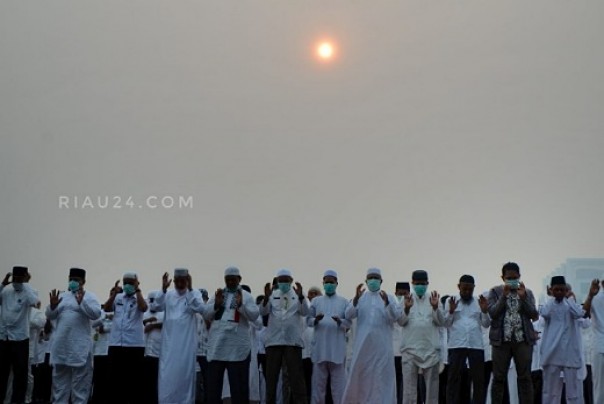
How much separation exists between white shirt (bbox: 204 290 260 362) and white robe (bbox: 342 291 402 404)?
51.7 inches

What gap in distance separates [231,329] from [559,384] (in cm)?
383

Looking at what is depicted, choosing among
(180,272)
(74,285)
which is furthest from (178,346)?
(74,285)

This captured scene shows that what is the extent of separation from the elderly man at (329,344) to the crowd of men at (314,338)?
0.05 ft

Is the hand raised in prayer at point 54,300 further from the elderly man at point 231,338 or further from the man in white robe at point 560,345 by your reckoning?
the man in white robe at point 560,345

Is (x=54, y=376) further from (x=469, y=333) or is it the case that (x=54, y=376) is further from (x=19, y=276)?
(x=469, y=333)

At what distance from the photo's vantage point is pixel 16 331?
10.9m

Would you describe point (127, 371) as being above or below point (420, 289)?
below

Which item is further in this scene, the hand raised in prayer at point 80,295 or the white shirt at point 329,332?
the white shirt at point 329,332

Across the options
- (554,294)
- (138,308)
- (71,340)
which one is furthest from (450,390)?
(71,340)

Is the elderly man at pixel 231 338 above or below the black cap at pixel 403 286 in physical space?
below

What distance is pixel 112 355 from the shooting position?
34.6 ft

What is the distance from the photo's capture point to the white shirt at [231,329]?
9711 mm

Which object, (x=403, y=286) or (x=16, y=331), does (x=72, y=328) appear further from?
(x=403, y=286)

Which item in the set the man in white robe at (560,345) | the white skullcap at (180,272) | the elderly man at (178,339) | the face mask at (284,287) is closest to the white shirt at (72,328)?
the elderly man at (178,339)
